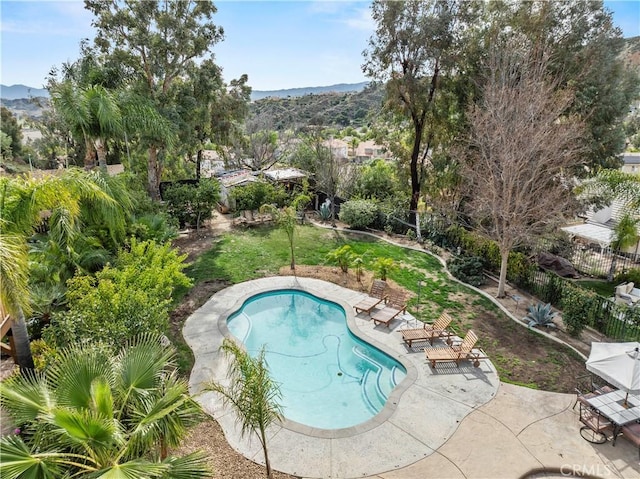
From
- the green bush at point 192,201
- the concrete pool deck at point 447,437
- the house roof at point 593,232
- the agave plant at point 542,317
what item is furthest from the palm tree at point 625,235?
the green bush at point 192,201

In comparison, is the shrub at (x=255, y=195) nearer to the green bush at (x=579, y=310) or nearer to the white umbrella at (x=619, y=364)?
the green bush at (x=579, y=310)

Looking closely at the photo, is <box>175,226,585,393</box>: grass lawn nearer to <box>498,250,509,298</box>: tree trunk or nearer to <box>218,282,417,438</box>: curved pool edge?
<box>498,250,509,298</box>: tree trunk

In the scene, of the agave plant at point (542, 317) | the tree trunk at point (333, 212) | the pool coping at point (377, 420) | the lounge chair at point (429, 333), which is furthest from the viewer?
the tree trunk at point (333, 212)

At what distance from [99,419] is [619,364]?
9.57 meters

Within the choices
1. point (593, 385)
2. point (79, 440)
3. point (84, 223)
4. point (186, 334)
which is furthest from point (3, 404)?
point (593, 385)

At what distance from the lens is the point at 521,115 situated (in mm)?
13000

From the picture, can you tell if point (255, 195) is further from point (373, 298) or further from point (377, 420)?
point (377, 420)

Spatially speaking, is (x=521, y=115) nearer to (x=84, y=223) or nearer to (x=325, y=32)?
(x=325, y=32)

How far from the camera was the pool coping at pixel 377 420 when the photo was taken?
747cm

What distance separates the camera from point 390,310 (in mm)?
13008

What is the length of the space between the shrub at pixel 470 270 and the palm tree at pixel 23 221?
12747mm

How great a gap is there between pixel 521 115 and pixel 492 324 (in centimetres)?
701

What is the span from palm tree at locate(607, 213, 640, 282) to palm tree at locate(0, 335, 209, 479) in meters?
17.5

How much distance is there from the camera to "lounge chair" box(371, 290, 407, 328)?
12391 millimetres
